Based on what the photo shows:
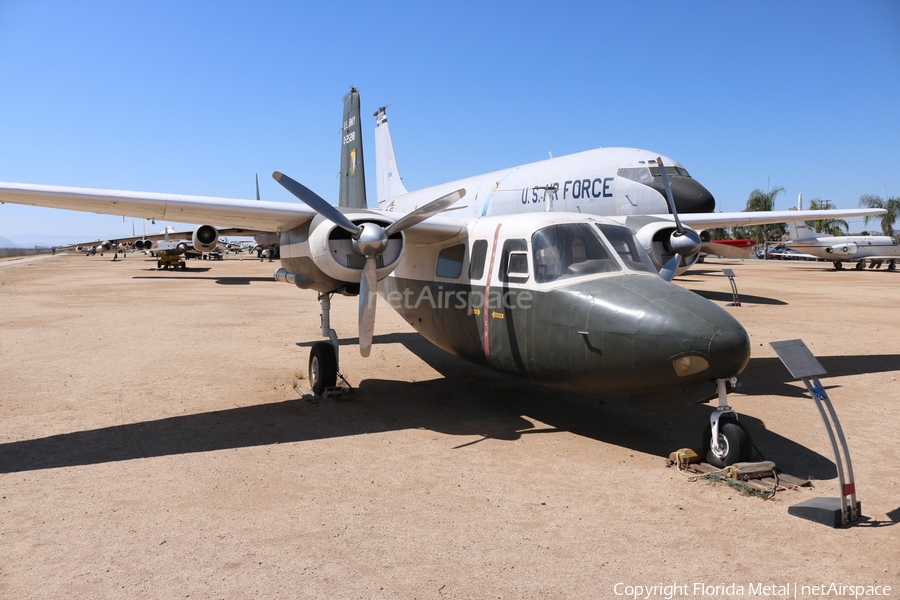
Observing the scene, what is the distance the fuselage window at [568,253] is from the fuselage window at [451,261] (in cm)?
146

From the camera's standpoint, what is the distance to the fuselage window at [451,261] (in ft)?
29.1

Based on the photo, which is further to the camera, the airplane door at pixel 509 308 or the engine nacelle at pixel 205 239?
the engine nacelle at pixel 205 239

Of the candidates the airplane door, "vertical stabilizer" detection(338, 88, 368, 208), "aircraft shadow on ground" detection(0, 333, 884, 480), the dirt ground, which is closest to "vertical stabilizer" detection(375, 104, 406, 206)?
"vertical stabilizer" detection(338, 88, 368, 208)

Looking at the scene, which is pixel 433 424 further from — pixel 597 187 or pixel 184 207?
pixel 597 187

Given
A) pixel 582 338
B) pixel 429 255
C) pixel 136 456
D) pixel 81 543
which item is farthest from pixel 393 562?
pixel 429 255

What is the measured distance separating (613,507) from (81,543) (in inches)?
167

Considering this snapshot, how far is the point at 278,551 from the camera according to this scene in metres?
4.59

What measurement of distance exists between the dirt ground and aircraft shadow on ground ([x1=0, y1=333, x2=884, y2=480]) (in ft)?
0.15

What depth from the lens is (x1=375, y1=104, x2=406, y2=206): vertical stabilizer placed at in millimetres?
26109

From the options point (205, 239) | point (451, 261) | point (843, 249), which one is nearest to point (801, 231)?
point (843, 249)

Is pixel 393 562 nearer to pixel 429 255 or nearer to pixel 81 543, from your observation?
pixel 81 543

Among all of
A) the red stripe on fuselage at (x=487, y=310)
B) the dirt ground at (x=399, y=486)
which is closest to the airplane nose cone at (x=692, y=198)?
the dirt ground at (x=399, y=486)

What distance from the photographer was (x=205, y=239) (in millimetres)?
29531

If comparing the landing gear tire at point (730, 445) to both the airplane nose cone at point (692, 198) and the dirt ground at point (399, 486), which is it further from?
the airplane nose cone at point (692, 198)
